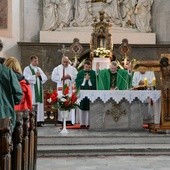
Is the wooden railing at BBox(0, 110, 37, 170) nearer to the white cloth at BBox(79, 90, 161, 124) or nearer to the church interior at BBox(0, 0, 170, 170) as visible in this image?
the church interior at BBox(0, 0, 170, 170)

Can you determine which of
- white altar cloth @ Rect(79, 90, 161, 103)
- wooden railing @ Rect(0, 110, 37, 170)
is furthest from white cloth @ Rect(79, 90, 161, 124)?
wooden railing @ Rect(0, 110, 37, 170)

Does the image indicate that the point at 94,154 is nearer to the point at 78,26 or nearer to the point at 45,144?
the point at 45,144

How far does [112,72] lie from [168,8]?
5.95m

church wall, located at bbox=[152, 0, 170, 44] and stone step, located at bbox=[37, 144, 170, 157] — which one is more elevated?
church wall, located at bbox=[152, 0, 170, 44]

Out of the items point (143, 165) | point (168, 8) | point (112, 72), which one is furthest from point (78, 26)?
point (143, 165)

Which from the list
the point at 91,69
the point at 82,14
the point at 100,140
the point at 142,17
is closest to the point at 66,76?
the point at 91,69

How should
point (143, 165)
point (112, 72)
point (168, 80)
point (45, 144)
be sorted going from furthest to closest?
point (112, 72) → point (168, 80) → point (45, 144) → point (143, 165)

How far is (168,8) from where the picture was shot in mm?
16328

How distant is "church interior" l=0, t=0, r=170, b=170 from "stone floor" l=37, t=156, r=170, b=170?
0.43m

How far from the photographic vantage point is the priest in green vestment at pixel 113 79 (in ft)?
36.9

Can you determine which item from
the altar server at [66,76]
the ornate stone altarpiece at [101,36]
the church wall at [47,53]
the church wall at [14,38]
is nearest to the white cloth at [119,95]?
the altar server at [66,76]

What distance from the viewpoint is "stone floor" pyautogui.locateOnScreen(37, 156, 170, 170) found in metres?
7.28

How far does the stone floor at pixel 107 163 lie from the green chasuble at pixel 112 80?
121 inches

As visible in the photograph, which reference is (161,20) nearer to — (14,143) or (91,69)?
(91,69)
